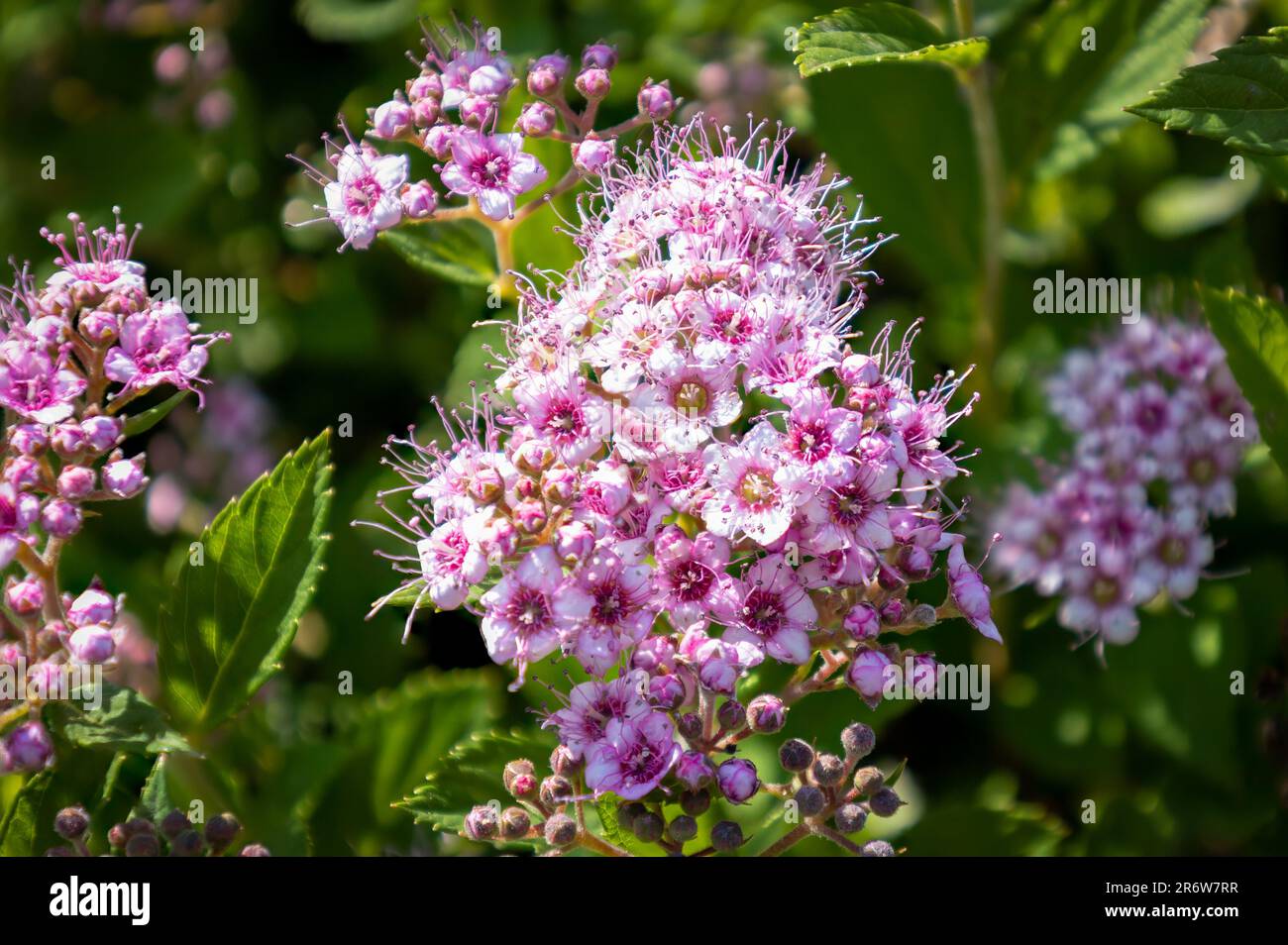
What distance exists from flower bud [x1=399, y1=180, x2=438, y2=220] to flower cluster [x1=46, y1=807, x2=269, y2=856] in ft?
3.26

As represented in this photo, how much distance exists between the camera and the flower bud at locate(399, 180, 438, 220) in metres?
2.06

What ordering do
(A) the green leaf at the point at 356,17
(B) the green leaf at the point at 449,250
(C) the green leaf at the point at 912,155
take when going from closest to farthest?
(B) the green leaf at the point at 449,250 < (C) the green leaf at the point at 912,155 < (A) the green leaf at the point at 356,17

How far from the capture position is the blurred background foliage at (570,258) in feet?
8.44

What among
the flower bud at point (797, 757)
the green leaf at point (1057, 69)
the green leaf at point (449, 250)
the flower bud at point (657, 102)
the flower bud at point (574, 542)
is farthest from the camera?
the green leaf at point (1057, 69)

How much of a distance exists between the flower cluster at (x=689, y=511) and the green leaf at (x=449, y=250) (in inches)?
15.1

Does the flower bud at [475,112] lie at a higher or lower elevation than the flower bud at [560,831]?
higher

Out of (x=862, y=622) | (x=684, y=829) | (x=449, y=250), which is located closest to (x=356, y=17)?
(x=449, y=250)

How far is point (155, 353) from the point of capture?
2053 millimetres

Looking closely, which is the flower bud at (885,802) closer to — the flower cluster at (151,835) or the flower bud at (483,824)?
the flower bud at (483,824)

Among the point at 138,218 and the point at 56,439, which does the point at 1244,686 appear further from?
the point at 138,218

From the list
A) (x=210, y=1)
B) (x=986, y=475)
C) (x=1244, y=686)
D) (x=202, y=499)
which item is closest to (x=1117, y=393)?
(x=986, y=475)

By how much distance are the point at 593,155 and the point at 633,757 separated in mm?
915

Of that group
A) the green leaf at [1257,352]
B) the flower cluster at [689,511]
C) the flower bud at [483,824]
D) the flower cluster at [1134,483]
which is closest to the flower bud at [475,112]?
the flower cluster at [689,511]

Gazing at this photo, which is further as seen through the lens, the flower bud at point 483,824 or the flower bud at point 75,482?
the flower bud at point 75,482
